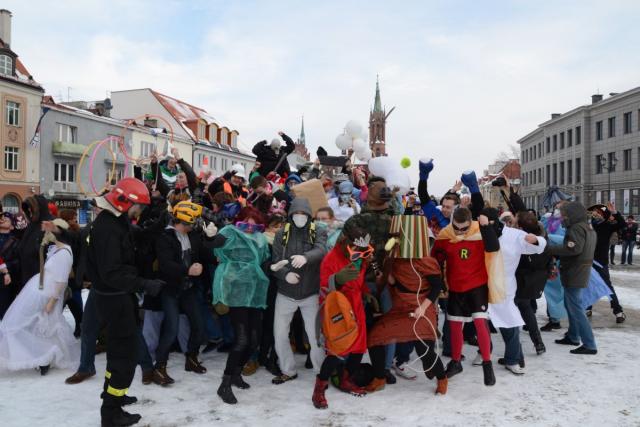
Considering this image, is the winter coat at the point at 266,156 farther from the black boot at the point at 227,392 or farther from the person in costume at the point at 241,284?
the black boot at the point at 227,392

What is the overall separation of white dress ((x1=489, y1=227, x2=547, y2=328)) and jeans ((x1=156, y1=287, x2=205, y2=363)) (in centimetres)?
338

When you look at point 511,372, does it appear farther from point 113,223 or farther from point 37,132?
point 37,132

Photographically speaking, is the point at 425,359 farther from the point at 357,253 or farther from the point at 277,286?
the point at 277,286

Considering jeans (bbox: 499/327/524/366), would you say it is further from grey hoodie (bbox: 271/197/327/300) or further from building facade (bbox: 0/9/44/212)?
building facade (bbox: 0/9/44/212)

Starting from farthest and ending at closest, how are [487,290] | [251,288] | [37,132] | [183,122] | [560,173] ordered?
[560,173] < [183,122] < [37,132] < [487,290] < [251,288]

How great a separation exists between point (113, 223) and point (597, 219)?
891 centimetres

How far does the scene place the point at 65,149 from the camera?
31.6m

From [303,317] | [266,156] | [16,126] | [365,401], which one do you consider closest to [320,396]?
[365,401]

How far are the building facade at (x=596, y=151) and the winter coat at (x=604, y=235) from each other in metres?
28.1

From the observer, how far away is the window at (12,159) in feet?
95.6

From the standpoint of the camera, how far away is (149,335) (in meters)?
5.51

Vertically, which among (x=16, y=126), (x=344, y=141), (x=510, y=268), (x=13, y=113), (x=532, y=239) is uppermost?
(x=13, y=113)

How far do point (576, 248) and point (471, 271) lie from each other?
2.07m

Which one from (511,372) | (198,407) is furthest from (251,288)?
(511,372)
